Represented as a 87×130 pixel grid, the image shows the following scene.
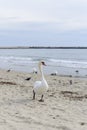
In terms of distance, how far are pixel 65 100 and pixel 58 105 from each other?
Result: 116 centimetres

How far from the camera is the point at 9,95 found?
37.3ft

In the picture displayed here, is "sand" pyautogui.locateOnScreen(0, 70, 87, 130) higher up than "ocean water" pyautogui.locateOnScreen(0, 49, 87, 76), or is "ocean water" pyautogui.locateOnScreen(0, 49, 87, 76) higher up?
"sand" pyautogui.locateOnScreen(0, 70, 87, 130)

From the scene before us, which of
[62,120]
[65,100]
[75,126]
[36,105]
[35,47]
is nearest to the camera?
[75,126]

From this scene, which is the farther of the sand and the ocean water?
the ocean water

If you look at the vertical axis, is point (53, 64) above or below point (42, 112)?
below

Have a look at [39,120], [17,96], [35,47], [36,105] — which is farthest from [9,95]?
[35,47]

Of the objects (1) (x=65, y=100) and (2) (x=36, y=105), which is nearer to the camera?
(2) (x=36, y=105)

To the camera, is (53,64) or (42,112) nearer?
(42,112)

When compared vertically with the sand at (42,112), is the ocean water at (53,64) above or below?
below

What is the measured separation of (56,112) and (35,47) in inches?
7018

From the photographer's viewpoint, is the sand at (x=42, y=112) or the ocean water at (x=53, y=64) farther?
the ocean water at (x=53, y=64)

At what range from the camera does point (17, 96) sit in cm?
1135

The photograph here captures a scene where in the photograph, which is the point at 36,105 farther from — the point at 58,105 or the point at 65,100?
the point at 65,100

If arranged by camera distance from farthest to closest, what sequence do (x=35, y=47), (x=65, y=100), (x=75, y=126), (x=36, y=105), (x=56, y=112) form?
(x=35, y=47), (x=65, y=100), (x=36, y=105), (x=56, y=112), (x=75, y=126)
